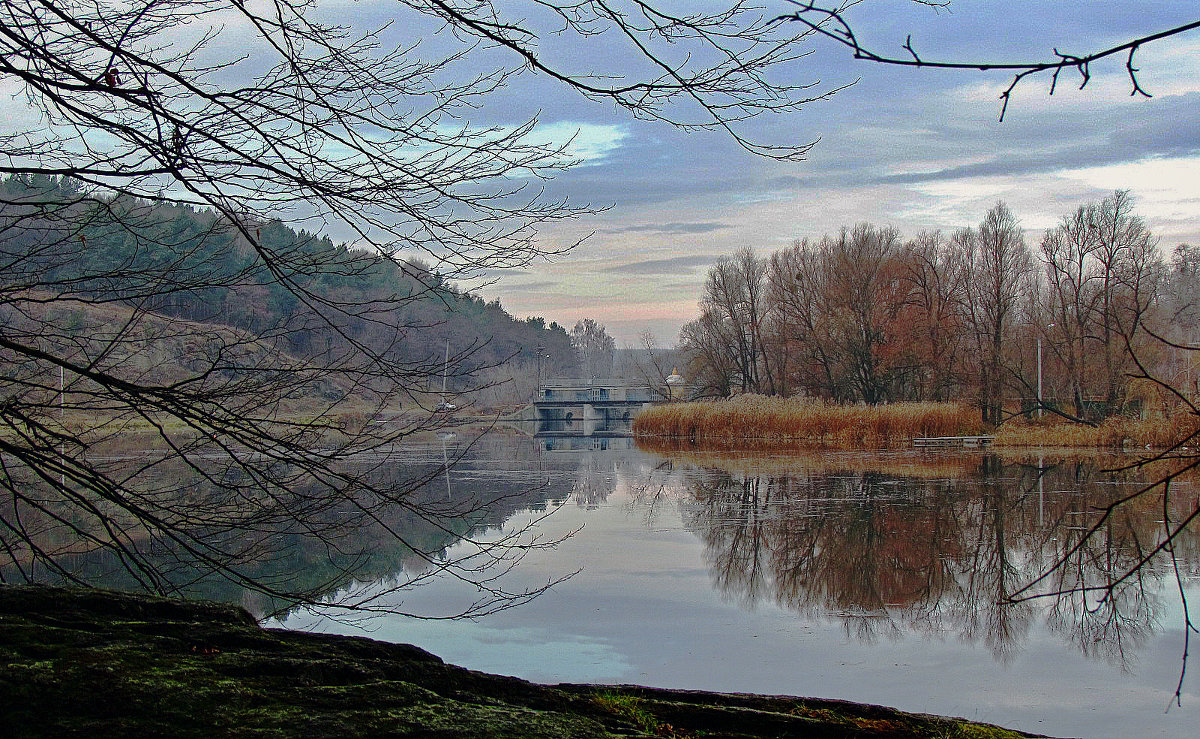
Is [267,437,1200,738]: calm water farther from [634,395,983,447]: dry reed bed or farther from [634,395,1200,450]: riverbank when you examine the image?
[634,395,983,447]: dry reed bed

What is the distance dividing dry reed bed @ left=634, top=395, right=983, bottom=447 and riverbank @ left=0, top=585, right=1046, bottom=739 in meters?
30.5

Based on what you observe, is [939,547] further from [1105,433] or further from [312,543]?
[1105,433]

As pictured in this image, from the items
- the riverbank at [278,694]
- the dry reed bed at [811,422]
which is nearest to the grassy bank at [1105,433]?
the dry reed bed at [811,422]

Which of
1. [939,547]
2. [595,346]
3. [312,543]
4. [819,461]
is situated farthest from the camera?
[595,346]

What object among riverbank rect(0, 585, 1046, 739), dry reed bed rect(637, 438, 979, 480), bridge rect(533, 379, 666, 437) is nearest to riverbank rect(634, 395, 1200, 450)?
dry reed bed rect(637, 438, 979, 480)

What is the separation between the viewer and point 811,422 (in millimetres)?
35781

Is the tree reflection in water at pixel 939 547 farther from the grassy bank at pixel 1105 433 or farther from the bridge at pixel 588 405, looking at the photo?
the bridge at pixel 588 405

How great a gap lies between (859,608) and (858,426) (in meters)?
24.7

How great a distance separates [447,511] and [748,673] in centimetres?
372

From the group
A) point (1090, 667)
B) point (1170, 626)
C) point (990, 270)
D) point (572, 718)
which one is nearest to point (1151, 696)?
point (1090, 667)

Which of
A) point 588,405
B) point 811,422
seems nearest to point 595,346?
point 588,405

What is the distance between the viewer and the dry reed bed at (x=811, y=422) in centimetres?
3366

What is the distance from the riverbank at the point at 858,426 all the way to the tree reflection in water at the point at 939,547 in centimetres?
915

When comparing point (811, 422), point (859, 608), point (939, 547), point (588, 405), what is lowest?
point (859, 608)
